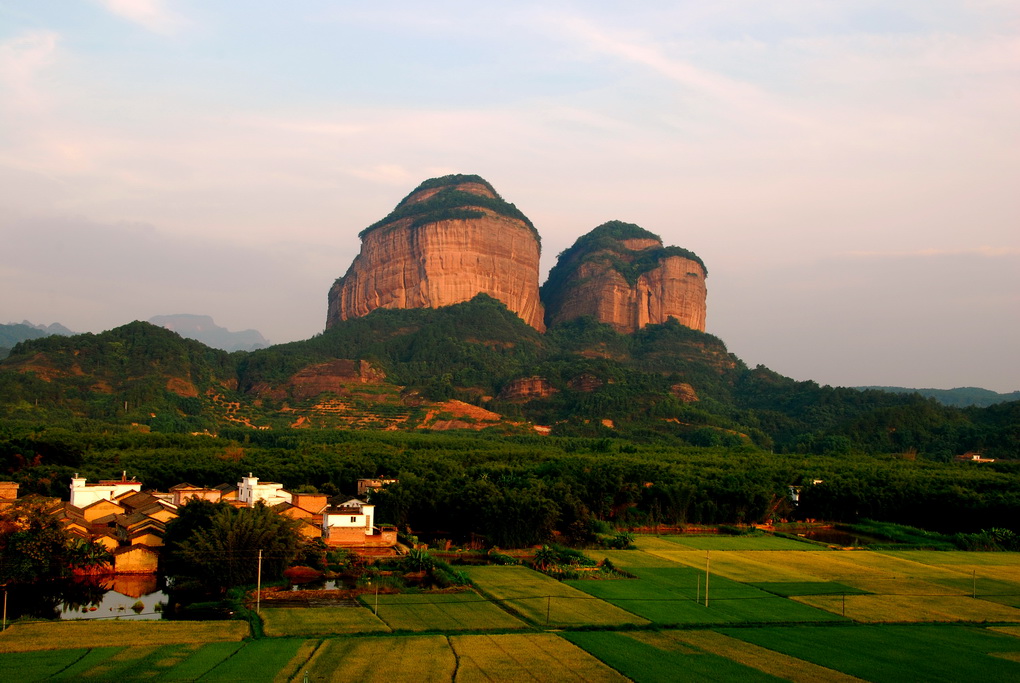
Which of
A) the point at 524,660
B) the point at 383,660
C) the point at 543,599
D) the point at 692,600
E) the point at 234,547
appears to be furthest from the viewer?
the point at 234,547

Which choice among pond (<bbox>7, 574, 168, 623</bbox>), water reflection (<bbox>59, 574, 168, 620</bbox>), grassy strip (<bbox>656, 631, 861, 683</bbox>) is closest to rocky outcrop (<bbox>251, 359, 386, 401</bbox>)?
water reflection (<bbox>59, 574, 168, 620</bbox>)

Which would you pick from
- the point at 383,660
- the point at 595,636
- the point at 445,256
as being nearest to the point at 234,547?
the point at 383,660

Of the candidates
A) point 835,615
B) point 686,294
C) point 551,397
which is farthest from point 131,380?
point 686,294

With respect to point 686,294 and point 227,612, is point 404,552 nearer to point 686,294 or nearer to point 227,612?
point 227,612

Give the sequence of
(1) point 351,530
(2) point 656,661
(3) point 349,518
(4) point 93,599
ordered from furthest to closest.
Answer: (3) point 349,518
(1) point 351,530
(4) point 93,599
(2) point 656,661

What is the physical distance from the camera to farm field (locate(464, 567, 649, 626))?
34344mm

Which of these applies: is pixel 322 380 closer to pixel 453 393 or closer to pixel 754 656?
pixel 453 393

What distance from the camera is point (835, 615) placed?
36812 millimetres

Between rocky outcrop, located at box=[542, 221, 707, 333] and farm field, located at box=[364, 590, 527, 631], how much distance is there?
474 feet

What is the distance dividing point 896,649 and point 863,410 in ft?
384

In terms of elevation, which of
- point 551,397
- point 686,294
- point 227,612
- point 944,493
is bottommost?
point 227,612

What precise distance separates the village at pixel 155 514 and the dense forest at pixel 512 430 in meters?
4.51

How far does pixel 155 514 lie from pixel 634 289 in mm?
140929

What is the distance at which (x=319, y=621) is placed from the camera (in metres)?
33.0
